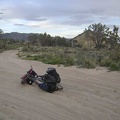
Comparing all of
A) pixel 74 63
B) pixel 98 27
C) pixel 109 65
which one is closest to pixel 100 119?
pixel 109 65

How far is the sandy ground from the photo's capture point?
783 cm

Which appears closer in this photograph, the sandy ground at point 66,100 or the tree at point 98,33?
the sandy ground at point 66,100

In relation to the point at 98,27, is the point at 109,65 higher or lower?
lower

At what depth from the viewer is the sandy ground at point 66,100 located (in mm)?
7828

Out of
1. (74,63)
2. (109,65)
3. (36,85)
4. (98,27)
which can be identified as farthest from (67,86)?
(98,27)

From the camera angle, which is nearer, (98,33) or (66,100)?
(66,100)

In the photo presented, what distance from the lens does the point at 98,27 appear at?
211 ft

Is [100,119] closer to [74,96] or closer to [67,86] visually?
[74,96]

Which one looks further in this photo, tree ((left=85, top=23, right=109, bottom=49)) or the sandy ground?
tree ((left=85, top=23, right=109, bottom=49))

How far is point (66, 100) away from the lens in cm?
927

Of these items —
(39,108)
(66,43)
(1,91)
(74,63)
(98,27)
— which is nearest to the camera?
(39,108)

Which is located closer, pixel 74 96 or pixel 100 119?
pixel 100 119

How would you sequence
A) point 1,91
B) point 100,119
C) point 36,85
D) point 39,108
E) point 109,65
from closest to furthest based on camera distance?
1. point 100,119
2. point 39,108
3. point 1,91
4. point 36,85
5. point 109,65

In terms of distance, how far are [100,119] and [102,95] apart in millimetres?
2369
